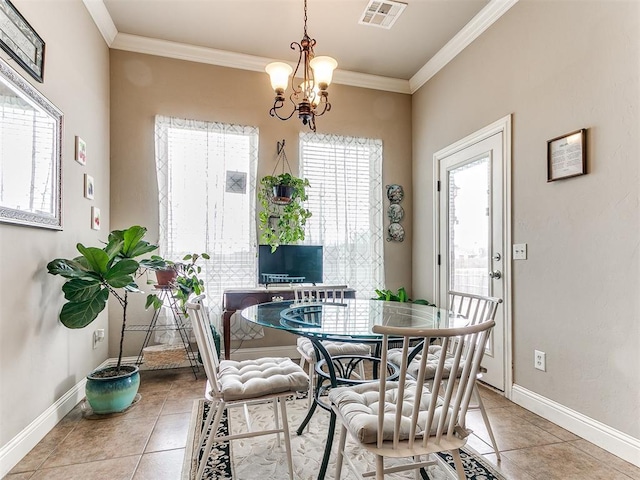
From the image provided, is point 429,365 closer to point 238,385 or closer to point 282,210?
point 238,385

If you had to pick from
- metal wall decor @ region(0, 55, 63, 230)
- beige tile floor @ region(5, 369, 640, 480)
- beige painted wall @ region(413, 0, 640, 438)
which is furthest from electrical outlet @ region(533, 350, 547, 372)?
metal wall decor @ region(0, 55, 63, 230)

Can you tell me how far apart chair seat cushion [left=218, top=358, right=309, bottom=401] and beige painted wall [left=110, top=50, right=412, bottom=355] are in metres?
1.77

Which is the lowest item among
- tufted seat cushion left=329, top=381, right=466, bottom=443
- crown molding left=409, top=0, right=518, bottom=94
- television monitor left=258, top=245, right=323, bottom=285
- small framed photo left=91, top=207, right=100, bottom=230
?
tufted seat cushion left=329, top=381, right=466, bottom=443

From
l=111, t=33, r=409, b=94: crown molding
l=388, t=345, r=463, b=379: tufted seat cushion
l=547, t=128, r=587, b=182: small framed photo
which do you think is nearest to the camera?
l=388, t=345, r=463, b=379: tufted seat cushion

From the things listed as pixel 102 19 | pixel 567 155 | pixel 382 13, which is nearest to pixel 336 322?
pixel 567 155

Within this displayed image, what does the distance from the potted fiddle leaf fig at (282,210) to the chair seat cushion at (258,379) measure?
1.66 metres

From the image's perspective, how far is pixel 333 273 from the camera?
3828 mm

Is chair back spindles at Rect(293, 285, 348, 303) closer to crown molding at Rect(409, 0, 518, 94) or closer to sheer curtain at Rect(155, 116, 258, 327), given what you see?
sheer curtain at Rect(155, 116, 258, 327)

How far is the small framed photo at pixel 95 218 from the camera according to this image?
9.53 ft

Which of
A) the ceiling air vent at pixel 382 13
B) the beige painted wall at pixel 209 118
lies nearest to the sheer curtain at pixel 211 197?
the beige painted wall at pixel 209 118

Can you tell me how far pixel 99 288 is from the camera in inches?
92.4

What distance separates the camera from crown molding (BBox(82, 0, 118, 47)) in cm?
281

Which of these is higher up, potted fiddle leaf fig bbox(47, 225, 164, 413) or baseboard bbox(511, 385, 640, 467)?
potted fiddle leaf fig bbox(47, 225, 164, 413)

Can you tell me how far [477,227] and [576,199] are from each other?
931 millimetres
